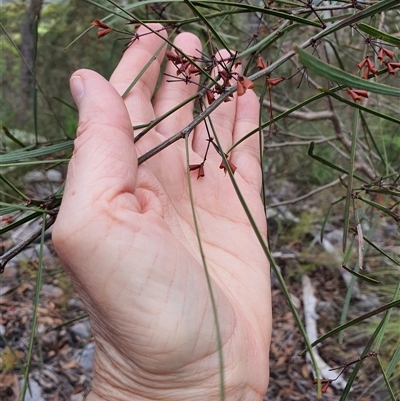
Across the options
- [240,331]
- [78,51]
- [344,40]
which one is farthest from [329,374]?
[78,51]

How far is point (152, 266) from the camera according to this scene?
0.62 metres

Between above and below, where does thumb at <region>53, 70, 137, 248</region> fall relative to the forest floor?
above

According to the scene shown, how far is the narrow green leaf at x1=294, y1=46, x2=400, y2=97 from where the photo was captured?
0.31 metres

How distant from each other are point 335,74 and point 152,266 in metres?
0.39

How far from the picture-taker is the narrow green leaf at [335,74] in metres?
0.31

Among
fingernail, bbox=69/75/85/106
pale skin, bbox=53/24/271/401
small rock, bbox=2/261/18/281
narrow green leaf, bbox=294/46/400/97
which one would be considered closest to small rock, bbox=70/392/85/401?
small rock, bbox=2/261/18/281

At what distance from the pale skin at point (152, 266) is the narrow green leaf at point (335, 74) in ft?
1.23

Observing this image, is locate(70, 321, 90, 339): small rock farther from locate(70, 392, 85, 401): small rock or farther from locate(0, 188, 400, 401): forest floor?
locate(70, 392, 85, 401): small rock

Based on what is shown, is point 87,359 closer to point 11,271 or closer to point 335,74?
point 11,271

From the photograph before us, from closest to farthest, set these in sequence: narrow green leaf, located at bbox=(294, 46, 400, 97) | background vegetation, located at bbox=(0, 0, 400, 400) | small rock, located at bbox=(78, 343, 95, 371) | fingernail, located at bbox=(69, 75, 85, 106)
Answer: narrow green leaf, located at bbox=(294, 46, 400, 97), fingernail, located at bbox=(69, 75, 85, 106), background vegetation, located at bbox=(0, 0, 400, 400), small rock, located at bbox=(78, 343, 95, 371)

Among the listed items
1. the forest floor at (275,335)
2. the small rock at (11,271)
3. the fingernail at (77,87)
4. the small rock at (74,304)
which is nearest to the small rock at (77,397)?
the forest floor at (275,335)

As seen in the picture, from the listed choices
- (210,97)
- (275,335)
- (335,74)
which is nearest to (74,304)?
(275,335)

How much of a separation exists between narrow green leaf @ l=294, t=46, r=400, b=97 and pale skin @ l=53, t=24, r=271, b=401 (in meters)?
0.37

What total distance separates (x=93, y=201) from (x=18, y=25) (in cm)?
267
